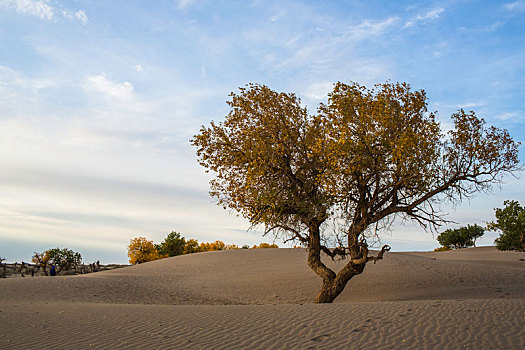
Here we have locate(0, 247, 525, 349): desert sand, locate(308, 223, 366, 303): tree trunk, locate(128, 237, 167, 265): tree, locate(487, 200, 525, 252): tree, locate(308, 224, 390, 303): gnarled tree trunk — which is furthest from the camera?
locate(128, 237, 167, 265): tree

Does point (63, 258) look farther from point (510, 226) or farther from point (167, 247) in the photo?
point (510, 226)

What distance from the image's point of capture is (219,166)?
18391 mm

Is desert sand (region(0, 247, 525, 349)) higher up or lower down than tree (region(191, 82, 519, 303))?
lower down

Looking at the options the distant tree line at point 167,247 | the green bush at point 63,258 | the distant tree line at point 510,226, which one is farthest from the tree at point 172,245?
the distant tree line at point 510,226

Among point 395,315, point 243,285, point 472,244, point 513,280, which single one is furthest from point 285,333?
point 472,244

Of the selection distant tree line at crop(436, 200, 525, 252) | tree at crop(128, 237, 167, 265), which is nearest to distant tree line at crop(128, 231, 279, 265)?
tree at crop(128, 237, 167, 265)

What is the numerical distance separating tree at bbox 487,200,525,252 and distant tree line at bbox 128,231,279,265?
77.5 feet

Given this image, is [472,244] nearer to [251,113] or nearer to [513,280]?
[513,280]

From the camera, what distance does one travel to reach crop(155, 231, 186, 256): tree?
54.3 m

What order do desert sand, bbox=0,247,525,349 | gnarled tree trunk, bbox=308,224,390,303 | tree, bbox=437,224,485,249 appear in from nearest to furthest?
desert sand, bbox=0,247,525,349 < gnarled tree trunk, bbox=308,224,390,303 < tree, bbox=437,224,485,249

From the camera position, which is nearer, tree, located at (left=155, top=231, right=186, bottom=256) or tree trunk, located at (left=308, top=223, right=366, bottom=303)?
tree trunk, located at (left=308, top=223, right=366, bottom=303)

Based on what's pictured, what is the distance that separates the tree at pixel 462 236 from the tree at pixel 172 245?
38.5m

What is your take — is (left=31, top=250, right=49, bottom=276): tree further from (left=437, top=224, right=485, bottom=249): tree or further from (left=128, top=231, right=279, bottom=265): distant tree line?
(left=437, top=224, right=485, bottom=249): tree

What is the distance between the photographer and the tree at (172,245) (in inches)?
2137
